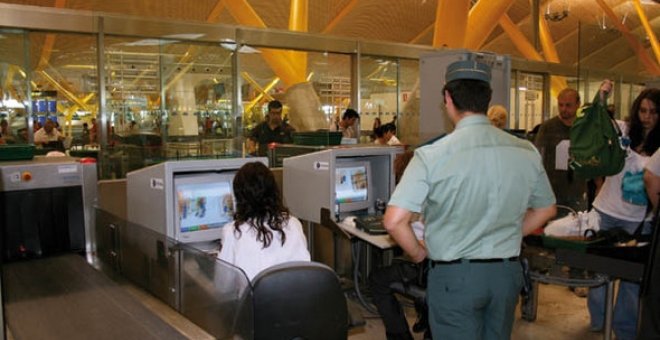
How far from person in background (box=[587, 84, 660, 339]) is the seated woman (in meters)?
2.07

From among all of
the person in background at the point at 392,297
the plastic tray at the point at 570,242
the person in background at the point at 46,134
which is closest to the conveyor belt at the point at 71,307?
the person in background at the point at 392,297

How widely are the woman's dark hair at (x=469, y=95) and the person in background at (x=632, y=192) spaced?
1.73 meters

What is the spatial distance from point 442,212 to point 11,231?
2.21 m

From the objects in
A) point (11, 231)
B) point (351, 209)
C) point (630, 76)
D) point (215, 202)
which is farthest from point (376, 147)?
point (630, 76)

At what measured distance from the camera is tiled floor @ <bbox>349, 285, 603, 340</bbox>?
3.90 metres

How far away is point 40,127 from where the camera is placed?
7.47 m

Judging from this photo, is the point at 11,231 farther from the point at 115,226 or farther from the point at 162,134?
the point at 162,134

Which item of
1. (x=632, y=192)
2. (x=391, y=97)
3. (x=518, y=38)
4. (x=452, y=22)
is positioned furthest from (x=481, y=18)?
(x=632, y=192)

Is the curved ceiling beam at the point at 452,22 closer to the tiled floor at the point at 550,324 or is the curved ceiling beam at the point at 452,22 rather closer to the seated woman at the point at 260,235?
the tiled floor at the point at 550,324

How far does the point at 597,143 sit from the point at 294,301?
228 cm

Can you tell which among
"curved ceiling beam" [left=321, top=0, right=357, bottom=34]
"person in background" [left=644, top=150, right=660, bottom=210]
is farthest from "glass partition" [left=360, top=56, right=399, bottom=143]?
"curved ceiling beam" [left=321, top=0, right=357, bottom=34]

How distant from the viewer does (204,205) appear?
329cm

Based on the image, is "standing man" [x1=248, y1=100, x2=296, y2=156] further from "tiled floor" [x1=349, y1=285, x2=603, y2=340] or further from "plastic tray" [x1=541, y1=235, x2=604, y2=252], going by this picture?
"plastic tray" [x1=541, y1=235, x2=604, y2=252]

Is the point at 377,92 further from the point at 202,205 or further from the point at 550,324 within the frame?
the point at 202,205
